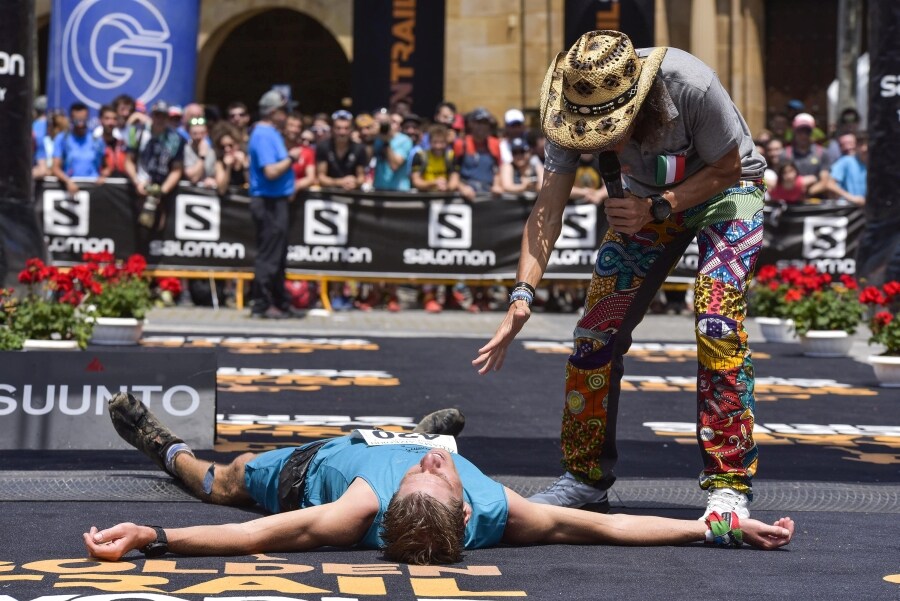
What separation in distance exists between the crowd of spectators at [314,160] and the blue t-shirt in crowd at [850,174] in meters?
2.75

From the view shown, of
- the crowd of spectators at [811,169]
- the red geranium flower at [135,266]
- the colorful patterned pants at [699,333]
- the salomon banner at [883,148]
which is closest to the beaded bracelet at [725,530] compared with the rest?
the colorful patterned pants at [699,333]

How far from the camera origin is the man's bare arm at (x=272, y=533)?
5211 mm

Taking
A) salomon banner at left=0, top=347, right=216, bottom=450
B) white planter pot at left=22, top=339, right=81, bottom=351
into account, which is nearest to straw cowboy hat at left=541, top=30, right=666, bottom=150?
salomon banner at left=0, top=347, right=216, bottom=450

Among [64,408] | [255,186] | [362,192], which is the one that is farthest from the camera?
[362,192]

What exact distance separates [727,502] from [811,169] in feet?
42.8

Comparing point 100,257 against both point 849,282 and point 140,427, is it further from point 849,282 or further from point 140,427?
point 140,427

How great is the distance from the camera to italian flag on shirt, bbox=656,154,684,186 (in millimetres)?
5945

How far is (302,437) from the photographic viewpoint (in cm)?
837

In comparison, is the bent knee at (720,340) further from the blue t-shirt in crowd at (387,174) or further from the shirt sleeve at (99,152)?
the shirt sleeve at (99,152)

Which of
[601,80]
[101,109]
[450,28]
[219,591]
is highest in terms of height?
[450,28]

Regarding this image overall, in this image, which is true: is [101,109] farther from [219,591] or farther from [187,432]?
[219,591]

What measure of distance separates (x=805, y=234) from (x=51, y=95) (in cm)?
866

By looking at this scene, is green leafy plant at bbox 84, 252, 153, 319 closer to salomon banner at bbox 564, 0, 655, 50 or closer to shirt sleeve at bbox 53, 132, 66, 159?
shirt sleeve at bbox 53, 132, 66, 159

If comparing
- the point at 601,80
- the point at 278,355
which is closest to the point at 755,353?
the point at 278,355
